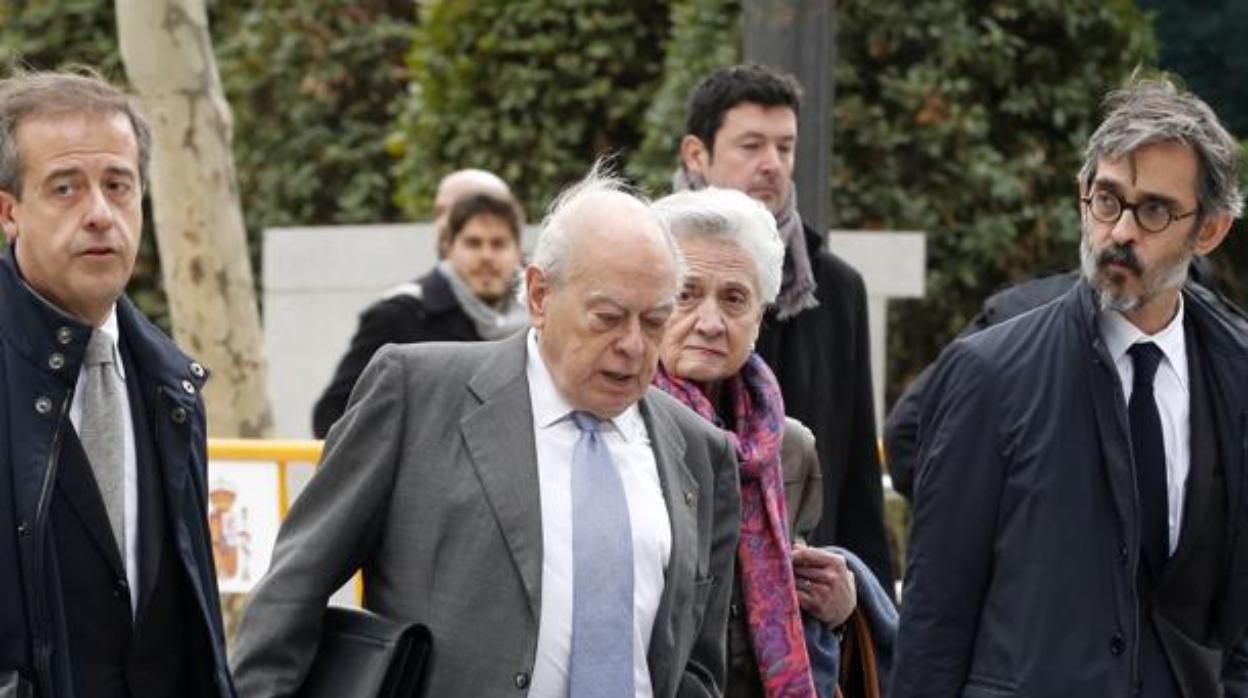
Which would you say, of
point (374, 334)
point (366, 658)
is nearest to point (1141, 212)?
point (366, 658)

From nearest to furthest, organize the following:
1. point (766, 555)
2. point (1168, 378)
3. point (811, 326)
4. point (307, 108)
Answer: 1. point (1168, 378)
2. point (766, 555)
3. point (811, 326)
4. point (307, 108)

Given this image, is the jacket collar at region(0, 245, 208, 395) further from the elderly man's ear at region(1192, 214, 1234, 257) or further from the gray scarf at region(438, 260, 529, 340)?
the gray scarf at region(438, 260, 529, 340)

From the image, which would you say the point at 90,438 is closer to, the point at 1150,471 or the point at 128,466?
the point at 128,466

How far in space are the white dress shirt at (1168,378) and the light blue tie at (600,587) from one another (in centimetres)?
108

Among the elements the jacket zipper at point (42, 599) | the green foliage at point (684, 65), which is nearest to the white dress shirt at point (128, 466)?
the jacket zipper at point (42, 599)

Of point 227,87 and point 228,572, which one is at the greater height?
point 227,87

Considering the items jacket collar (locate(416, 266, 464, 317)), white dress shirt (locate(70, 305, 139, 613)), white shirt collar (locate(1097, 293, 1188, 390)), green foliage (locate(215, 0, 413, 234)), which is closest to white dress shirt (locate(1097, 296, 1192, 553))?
white shirt collar (locate(1097, 293, 1188, 390))

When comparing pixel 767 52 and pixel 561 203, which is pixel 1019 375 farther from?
pixel 767 52

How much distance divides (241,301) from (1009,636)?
6961mm

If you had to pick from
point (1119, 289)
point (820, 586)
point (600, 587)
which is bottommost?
point (820, 586)

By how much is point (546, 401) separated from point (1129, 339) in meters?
1.19

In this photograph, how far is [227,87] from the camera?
1759 cm

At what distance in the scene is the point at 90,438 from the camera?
15.6ft

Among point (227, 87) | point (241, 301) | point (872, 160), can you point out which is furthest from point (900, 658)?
point (227, 87)
